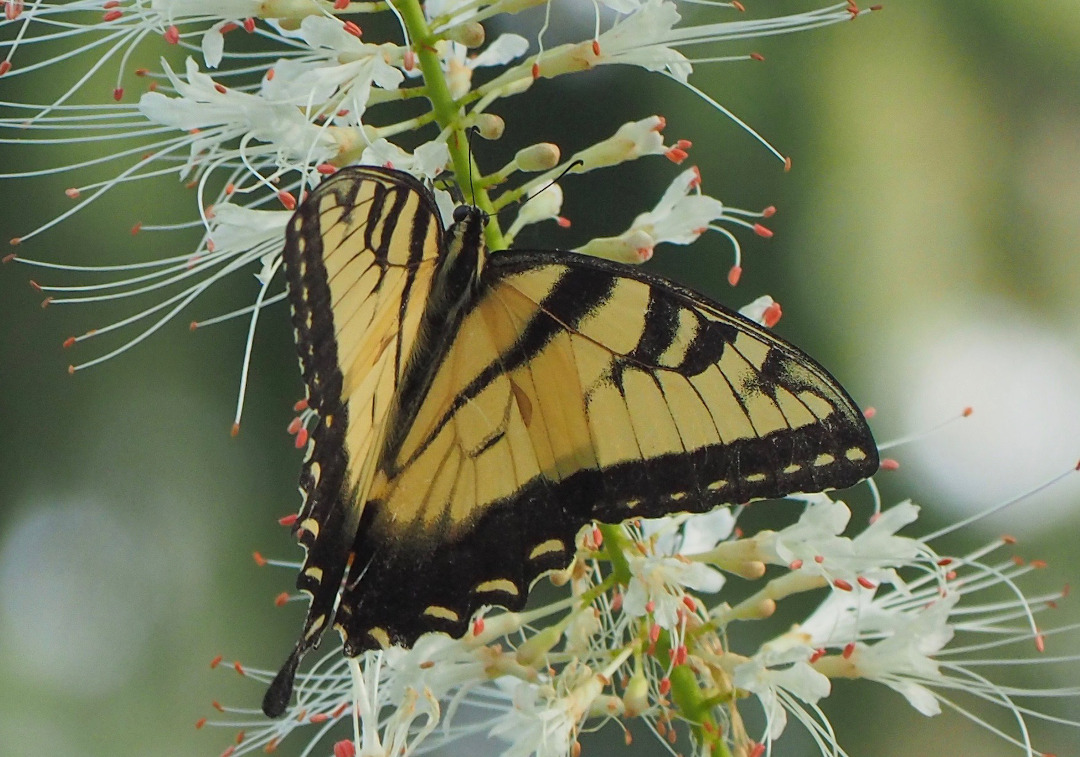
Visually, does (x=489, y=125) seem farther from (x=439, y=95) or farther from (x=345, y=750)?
(x=345, y=750)

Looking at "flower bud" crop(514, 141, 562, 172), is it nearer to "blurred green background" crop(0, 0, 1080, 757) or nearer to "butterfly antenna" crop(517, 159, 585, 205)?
"butterfly antenna" crop(517, 159, 585, 205)

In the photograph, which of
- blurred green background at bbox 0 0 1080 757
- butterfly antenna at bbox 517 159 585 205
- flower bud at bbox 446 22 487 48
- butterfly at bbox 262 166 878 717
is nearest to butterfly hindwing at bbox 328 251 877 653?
butterfly at bbox 262 166 878 717

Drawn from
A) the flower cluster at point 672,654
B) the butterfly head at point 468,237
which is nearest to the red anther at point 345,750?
the flower cluster at point 672,654

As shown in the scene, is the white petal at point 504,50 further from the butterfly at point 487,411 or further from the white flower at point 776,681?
the white flower at point 776,681

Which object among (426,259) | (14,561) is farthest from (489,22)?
(14,561)

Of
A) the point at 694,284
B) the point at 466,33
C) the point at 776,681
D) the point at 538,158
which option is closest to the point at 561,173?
the point at 538,158

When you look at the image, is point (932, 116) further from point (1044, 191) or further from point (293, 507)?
point (293, 507)
